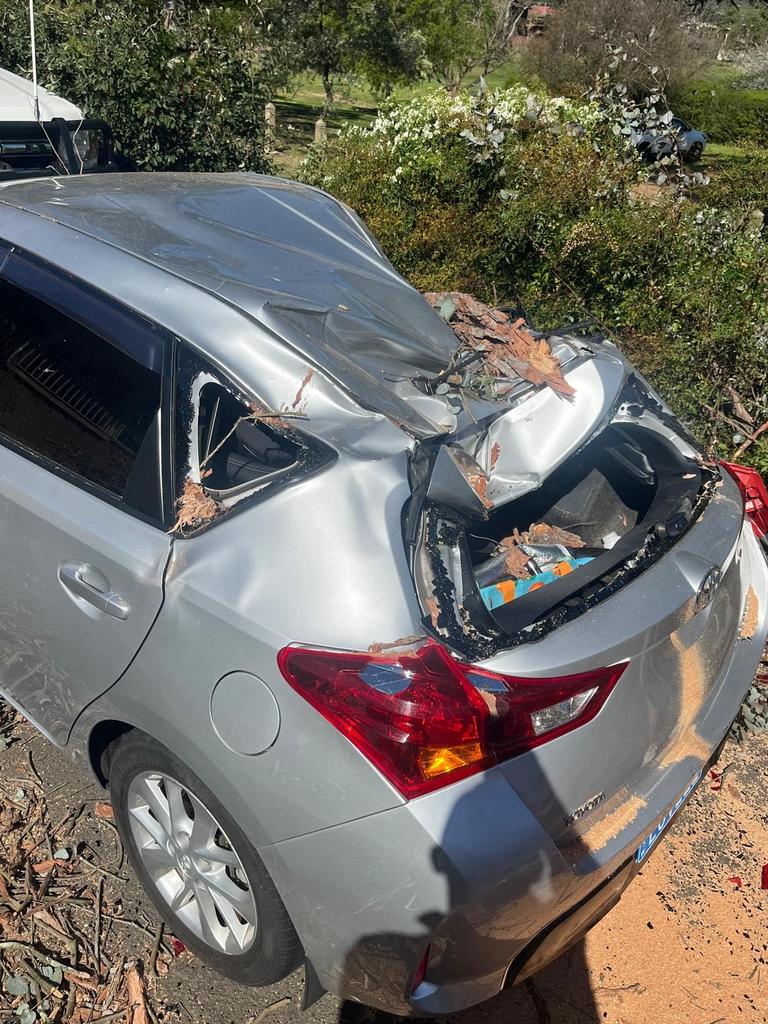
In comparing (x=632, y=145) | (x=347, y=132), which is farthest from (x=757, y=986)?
(x=347, y=132)

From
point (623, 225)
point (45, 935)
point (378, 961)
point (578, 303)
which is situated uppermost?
point (623, 225)

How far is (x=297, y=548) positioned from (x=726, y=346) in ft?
11.3

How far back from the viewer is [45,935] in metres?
2.45

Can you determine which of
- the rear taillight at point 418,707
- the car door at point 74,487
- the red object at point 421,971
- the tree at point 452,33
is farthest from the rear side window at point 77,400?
the tree at point 452,33

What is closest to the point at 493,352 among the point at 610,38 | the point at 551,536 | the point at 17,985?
the point at 551,536

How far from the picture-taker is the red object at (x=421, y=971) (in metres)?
1.82

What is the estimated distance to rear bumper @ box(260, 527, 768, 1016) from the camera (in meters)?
1.74

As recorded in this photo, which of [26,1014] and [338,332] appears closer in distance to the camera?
[26,1014]

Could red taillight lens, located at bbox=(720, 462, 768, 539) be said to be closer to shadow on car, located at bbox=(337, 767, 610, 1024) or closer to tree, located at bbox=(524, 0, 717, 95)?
shadow on car, located at bbox=(337, 767, 610, 1024)

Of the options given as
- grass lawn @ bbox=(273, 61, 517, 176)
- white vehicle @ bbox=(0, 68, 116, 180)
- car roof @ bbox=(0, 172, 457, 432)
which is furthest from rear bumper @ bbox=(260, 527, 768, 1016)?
grass lawn @ bbox=(273, 61, 517, 176)

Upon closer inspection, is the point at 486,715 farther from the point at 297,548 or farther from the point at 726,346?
the point at 726,346

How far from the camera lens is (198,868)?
225 cm

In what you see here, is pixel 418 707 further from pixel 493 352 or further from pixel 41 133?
pixel 41 133

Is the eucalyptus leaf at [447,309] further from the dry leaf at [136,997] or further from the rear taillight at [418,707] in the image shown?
the dry leaf at [136,997]
